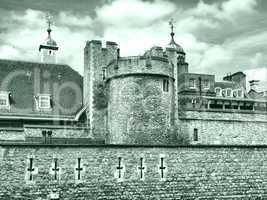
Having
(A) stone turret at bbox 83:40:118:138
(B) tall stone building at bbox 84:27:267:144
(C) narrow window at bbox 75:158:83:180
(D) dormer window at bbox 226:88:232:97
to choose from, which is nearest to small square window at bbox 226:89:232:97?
(D) dormer window at bbox 226:88:232:97

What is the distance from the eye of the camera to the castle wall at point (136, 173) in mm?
17703

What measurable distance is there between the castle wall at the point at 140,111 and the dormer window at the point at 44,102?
6.37m

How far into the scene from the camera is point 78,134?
28078 millimetres

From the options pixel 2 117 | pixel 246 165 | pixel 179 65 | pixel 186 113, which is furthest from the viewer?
pixel 179 65

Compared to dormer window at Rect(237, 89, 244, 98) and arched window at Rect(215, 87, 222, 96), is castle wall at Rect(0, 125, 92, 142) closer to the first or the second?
arched window at Rect(215, 87, 222, 96)

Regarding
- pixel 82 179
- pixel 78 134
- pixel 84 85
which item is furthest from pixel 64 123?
pixel 82 179

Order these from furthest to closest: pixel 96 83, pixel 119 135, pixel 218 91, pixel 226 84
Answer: pixel 226 84, pixel 218 91, pixel 96 83, pixel 119 135

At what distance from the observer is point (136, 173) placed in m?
19.2

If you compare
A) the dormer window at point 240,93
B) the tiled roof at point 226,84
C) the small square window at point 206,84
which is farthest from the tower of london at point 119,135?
the tiled roof at point 226,84

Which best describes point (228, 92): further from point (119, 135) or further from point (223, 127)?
point (119, 135)

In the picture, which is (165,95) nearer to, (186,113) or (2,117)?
(186,113)

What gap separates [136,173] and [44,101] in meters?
12.6

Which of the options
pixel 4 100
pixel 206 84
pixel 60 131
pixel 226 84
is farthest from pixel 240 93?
pixel 4 100

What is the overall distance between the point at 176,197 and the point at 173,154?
2.05 m
